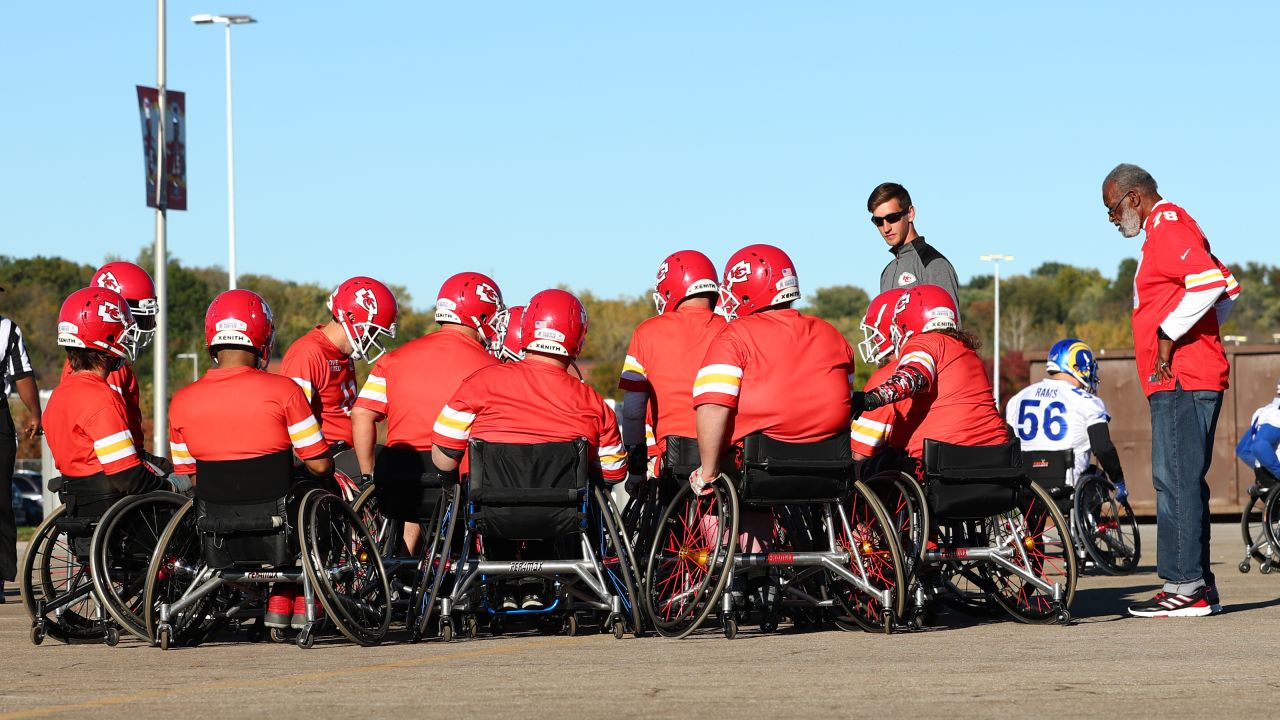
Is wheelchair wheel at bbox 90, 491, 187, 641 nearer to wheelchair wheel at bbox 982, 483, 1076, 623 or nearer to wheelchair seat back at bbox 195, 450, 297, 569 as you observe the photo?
wheelchair seat back at bbox 195, 450, 297, 569

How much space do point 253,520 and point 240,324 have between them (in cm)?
111

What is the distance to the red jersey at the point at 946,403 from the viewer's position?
9.24 m

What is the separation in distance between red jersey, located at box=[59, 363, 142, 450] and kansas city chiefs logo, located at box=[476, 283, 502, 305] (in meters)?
2.02

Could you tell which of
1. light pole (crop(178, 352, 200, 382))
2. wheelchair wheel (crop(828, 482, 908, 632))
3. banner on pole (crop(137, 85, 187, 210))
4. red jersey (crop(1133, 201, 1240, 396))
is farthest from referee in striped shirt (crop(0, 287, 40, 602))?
light pole (crop(178, 352, 200, 382))

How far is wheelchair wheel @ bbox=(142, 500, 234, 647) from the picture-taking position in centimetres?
849

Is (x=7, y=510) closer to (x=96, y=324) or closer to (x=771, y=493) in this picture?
(x=96, y=324)

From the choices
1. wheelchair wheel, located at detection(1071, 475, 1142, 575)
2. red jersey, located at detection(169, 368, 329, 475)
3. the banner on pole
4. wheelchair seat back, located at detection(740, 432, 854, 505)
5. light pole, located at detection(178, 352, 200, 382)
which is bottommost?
light pole, located at detection(178, 352, 200, 382)

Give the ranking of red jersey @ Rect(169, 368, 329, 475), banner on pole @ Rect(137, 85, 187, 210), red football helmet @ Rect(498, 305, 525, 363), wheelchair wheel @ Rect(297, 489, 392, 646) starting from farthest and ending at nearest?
banner on pole @ Rect(137, 85, 187, 210) → red football helmet @ Rect(498, 305, 525, 363) → red jersey @ Rect(169, 368, 329, 475) → wheelchair wheel @ Rect(297, 489, 392, 646)

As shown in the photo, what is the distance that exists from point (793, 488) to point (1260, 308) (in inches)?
4068

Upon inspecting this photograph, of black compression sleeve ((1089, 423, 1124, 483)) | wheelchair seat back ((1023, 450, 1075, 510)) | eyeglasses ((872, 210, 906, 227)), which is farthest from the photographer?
black compression sleeve ((1089, 423, 1124, 483))

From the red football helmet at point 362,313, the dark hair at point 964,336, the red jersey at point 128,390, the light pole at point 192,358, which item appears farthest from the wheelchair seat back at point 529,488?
the light pole at point 192,358

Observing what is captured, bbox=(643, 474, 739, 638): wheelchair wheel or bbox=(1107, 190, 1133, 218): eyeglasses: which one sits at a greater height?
bbox=(1107, 190, 1133, 218): eyeglasses

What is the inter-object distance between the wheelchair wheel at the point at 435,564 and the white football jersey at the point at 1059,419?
21.2ft

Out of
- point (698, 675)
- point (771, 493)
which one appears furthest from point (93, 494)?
point (698, 675)
